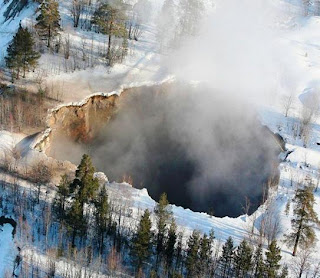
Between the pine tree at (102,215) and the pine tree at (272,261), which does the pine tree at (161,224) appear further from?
the pine tree at (272,261)

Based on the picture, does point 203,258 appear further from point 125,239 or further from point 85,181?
point 85,181

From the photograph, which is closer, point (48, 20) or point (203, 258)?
point (203, 258)

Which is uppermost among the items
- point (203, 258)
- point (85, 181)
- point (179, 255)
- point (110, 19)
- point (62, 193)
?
point (110, 19)

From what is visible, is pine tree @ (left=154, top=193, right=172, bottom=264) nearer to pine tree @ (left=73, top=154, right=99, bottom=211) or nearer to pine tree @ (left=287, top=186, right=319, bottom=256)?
pine tree @ (left=73, top=154, right=99, bottom=211)

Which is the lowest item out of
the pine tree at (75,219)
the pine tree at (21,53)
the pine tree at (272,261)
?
the pine tree at (75,219)

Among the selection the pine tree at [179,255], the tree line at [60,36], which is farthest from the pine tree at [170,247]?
the tree line at [60,36]

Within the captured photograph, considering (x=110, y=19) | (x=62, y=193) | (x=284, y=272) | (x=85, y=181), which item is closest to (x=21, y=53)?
(x=110, y=19)

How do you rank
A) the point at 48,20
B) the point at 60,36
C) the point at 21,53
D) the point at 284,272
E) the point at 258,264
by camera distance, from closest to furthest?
the point at 284,272, the point at 258,264, the point at 21,53, the point at 48,20, the point at 60,36

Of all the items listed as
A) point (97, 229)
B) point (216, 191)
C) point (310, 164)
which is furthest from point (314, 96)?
point (97, 229)
